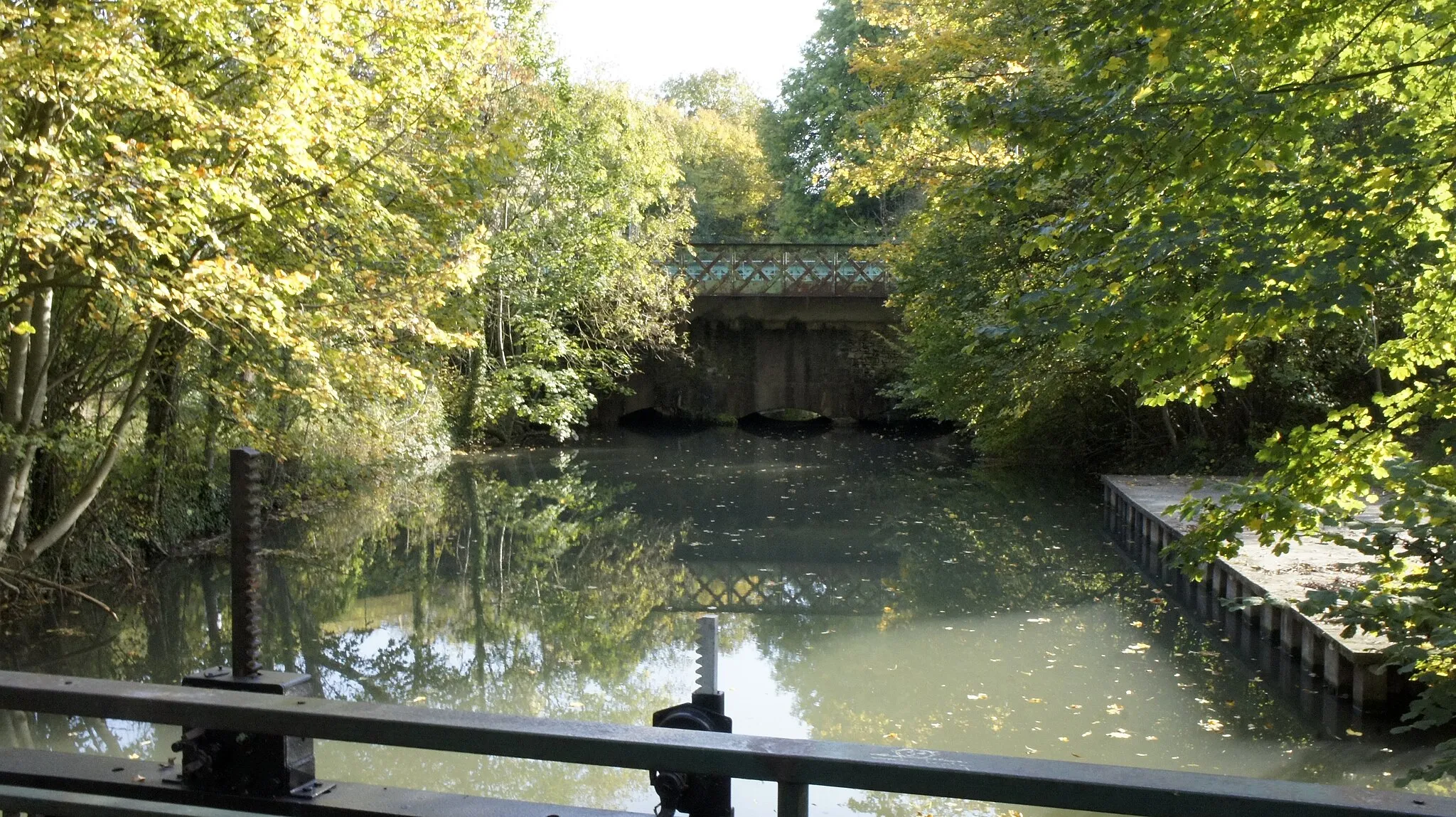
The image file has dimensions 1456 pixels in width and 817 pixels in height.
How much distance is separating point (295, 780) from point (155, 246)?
556cm

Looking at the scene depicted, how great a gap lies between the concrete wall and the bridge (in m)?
0.02

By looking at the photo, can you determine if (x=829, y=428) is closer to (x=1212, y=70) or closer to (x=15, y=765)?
(x=1212, y=70)

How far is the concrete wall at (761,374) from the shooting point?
31703 mm

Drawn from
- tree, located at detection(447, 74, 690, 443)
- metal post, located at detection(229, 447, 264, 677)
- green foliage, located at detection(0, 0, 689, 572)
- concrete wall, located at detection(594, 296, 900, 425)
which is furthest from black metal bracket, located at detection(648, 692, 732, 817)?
concrete wall, located at detection(594, 296, 900, 425)

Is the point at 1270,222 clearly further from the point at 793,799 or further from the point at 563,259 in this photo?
the point at 563,259

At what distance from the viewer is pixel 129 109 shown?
8.73 meters

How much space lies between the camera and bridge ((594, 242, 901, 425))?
3006 cm

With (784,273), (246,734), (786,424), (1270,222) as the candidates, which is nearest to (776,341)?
(784,273)

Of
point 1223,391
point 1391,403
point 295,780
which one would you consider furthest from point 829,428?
point 295,780

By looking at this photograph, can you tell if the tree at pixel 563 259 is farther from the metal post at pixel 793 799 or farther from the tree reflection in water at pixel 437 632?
the metal post at pixel 793 799

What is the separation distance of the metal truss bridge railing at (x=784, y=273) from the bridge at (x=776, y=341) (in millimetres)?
24

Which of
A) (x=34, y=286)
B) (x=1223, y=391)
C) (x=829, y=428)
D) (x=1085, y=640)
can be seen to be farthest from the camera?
(x=829, y=428)

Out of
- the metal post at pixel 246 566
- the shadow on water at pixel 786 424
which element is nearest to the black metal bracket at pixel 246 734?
the metal post at pixel 246 566

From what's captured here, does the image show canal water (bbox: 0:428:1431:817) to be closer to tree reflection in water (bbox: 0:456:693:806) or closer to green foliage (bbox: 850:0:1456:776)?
tree reflection in water (bbox: 0:456:693:806)
